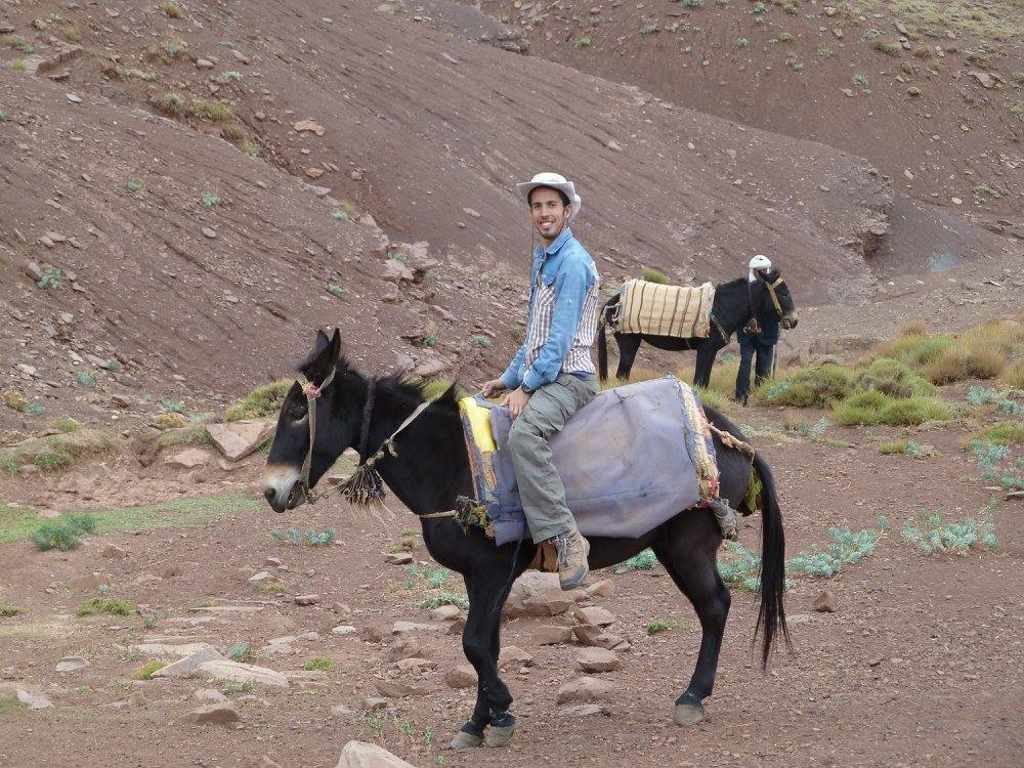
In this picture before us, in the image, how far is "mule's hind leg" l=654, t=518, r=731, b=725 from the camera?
21.2 ft

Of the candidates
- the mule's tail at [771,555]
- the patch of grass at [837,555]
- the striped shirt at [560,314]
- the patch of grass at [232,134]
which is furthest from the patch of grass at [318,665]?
the patch of grass at [232,134]

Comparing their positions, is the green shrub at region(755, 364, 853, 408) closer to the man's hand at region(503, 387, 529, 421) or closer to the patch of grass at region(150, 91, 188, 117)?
the man's hand at region(503, 387, 529, 421)

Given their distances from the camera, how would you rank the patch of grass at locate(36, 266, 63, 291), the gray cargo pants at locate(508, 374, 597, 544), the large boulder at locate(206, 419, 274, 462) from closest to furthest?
the gray cargo pants at locate(508, 374, 597, 544), the large boulder at locate(206, 419, 274, 462), the patch of grass at locate(36, 266, 63, 291)

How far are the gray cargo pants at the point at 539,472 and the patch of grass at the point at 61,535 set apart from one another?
6673 millimetres

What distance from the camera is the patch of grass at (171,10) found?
3061cm

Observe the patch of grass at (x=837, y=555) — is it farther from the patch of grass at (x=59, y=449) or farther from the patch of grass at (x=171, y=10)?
→ the patch of grass at (x=171, y=10)

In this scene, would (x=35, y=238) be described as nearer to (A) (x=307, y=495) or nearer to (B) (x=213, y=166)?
(B) (x=213, y=166)

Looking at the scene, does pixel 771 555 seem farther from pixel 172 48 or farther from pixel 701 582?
pixel 172 48

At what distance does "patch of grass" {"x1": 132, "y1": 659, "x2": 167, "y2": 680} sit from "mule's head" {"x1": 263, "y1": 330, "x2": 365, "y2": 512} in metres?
2.06

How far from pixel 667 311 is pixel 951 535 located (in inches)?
331

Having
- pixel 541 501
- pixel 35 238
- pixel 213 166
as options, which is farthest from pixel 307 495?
pixel 213 166

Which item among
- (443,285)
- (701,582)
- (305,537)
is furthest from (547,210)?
(443,285)

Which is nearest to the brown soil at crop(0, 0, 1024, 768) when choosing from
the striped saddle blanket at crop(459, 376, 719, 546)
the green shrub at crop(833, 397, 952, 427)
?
the green shrub at crop(833, 397, 952, 427)

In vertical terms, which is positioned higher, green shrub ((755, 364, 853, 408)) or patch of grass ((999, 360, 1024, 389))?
patch of grass ((999, 360, 1024, 389))
